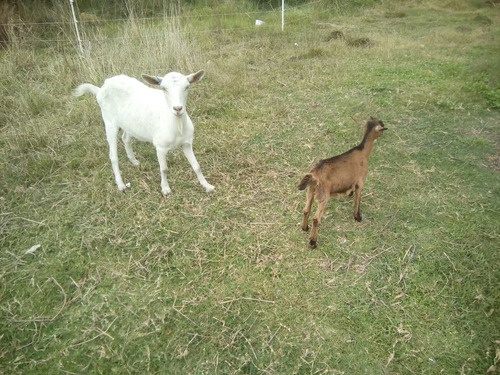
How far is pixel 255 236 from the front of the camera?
3311mm

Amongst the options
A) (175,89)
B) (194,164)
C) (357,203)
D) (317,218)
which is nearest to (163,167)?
(194,164)

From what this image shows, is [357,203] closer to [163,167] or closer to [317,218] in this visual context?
[317,218]

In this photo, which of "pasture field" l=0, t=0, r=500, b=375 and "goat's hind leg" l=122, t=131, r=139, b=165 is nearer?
"pasture field" l=0, t=0, r=500, b=375

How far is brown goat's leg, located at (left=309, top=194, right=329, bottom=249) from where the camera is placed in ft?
9.52

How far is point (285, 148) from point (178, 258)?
87.4 inches

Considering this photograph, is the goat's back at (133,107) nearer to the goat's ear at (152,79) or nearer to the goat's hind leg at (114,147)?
the goat's hind leg at (114,147)

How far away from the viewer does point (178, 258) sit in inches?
123

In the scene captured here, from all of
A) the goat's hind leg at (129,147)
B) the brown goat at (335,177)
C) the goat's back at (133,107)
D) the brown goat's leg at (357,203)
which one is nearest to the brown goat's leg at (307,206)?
the brown goat at (335,177)

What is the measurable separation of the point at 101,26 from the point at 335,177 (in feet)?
27.8

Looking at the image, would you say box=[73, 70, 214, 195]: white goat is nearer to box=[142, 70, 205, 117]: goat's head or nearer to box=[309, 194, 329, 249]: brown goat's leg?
box=[142, 70, 205, 117]: goat's head

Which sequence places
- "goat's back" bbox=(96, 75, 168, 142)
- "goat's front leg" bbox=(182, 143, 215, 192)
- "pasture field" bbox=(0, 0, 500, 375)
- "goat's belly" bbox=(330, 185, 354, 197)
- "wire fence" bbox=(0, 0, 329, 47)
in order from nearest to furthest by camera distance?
"pasture field" bbox=(0, 0, 500, 375) → "goat's belly" bbox=(330, 185, 354, 197) → "goat's back" bbox=(96, 75, 168, 142) → "goat's front leg" bbox=(182, 143, 215, 192) → "wire fence" bbox=(0, 0, 329, 47)

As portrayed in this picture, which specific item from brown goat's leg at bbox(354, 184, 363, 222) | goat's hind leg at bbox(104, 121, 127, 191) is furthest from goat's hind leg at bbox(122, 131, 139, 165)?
brown goat's leg at bbox(354, 184, 363, 222)

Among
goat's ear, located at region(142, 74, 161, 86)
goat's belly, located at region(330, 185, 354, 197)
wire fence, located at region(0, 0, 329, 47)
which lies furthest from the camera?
wire fence, located at region(0, 0, 329, 47)

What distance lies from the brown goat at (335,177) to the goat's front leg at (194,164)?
3.99 ft
